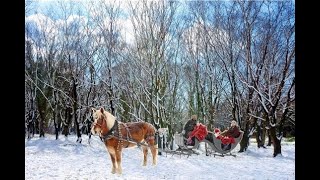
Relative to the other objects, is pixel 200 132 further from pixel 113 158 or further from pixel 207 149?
pixel 113 158

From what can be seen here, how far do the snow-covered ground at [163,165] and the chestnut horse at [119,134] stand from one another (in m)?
0.07

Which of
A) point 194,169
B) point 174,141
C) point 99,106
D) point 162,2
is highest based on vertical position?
point 162,2

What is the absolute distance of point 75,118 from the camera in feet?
15.4

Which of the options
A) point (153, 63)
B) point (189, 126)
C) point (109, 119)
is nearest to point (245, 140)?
point (189, 126)

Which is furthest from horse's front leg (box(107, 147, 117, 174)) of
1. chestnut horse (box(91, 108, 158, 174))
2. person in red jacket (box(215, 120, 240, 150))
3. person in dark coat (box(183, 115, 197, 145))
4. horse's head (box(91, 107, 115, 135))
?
person in red jacket (box(215, 120, 240, 150))

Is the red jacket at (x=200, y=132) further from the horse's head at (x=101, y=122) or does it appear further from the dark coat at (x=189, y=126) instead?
the horse's head at (x=101, y=122)

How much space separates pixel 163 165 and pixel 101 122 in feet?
3.01

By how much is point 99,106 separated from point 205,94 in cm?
133

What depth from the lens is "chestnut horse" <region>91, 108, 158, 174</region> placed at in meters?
4.43

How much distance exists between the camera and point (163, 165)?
4.61 metres

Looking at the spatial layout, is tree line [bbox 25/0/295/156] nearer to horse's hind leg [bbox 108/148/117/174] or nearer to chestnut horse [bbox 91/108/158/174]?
chestnut horse [bbox 91/108/158/174]
